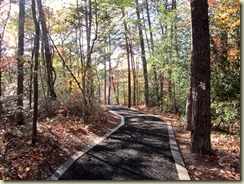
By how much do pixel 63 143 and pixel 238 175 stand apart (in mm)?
4236

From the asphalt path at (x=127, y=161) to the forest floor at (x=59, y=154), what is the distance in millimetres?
400

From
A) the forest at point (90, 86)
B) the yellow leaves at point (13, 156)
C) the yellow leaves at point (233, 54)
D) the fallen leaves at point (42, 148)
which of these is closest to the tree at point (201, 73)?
the forest at point (90, 86)

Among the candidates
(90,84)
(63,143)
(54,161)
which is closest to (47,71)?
(90,84)

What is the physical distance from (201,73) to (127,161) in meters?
2.59

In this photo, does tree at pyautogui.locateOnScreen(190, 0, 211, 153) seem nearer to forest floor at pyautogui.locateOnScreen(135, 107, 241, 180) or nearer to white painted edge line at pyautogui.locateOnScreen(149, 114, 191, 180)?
forest floor at pyautogui.locateOnScreen(135, 107, 241, 180)

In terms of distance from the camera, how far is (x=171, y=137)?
20.0 feet

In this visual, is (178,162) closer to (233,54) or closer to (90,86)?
(233,54)

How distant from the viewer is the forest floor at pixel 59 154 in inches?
143

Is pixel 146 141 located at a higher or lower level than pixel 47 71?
lower

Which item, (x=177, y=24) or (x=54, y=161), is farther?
(x=177, y=24)

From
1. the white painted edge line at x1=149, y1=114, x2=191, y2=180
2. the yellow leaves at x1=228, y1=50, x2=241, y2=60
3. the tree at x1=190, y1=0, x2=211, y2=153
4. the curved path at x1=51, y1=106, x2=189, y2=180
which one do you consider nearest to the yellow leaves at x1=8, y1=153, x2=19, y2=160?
the curved path at x1=51, y1=106, x2=189, y2=180

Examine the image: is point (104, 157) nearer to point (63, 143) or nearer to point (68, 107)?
point (63, 143)

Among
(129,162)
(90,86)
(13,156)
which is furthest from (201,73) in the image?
(90,86)

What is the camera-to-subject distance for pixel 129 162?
4121mm
